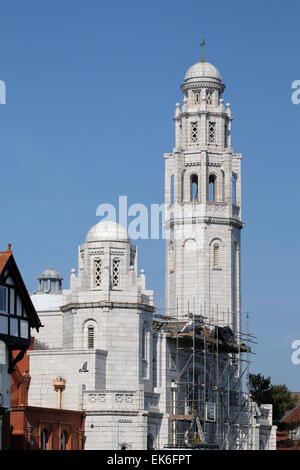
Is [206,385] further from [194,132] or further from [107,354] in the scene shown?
[194,132]

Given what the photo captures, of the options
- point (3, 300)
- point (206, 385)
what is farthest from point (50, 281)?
point (3, 300)

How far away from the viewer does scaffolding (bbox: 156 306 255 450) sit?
9212cm

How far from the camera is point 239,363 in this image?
104000 mm

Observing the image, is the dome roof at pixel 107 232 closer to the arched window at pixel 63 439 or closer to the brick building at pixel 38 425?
the brick building at pixel 38 425

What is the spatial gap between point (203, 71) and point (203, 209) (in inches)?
550

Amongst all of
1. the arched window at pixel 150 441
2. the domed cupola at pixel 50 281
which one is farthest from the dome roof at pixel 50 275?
the arched window at pixel 150 441

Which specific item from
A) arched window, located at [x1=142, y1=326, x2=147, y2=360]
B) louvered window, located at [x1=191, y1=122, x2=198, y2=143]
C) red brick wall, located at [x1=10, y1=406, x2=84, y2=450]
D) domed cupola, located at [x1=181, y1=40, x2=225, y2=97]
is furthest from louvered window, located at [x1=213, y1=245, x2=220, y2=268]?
red brick wall, located at [x1=10, y1=406, x2=84, y2=450]

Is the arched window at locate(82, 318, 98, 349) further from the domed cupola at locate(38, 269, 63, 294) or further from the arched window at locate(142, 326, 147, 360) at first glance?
the domed cupola at locate(38, 269, 63, 294)

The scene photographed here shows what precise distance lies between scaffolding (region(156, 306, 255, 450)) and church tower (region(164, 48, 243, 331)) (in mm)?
2303

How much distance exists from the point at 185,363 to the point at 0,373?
91.0 feet

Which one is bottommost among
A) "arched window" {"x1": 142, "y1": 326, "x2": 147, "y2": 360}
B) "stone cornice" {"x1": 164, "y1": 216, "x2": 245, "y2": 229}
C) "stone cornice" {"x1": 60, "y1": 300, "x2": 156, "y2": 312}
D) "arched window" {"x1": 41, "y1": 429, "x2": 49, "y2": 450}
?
"arched window" {"x1": 41, "y1": 429, "x2": 49, "y2": 450}
